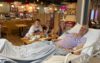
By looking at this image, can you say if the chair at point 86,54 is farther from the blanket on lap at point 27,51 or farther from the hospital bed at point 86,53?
the blanket on lap at point 27,51

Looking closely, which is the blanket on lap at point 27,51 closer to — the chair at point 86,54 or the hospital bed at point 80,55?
the hospital bed at point 80,55

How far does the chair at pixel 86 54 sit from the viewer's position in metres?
2.53

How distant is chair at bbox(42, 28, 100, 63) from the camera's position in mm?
2526

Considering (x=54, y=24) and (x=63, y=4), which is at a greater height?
(x=63, y=4)

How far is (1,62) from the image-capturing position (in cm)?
232

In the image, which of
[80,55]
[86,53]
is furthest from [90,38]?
[80,55]

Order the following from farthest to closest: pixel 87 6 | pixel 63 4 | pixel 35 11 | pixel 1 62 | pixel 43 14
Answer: pixel 35 11, pixel 43 14, pixel 63 4, pixel 87 6, pixel 1 62

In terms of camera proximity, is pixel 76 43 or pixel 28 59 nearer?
pixel 28 59

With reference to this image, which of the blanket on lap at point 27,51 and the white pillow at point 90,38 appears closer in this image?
the blanket on lap at point 27,51

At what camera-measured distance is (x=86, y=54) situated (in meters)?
2.74

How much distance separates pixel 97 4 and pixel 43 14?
99.3 inches

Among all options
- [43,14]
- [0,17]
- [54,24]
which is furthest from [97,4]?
[0,17]

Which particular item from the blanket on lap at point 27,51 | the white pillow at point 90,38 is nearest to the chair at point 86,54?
the white pillow at point 90,38

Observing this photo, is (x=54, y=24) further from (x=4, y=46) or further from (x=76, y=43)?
(x=4, y=46)
